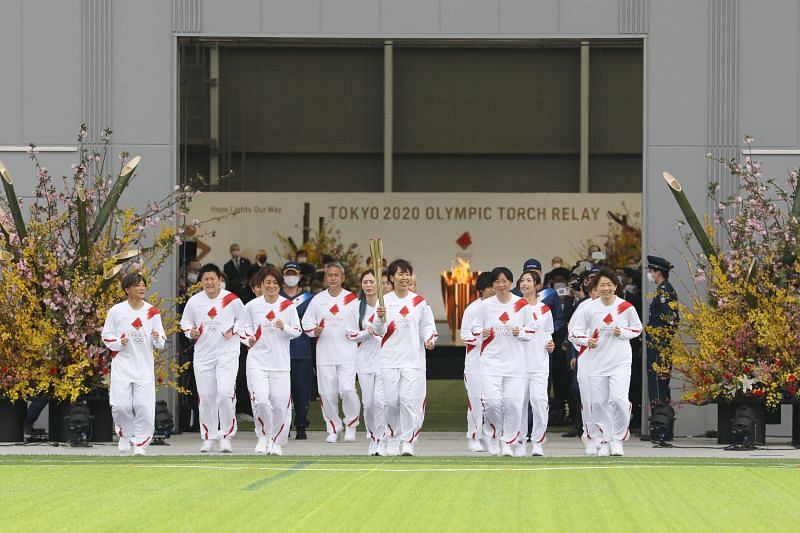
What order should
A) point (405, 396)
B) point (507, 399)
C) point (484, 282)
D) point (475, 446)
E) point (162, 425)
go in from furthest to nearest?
point (484, 282), point (162, 425), point (475, 446), point (507, 399), point (405, 396)

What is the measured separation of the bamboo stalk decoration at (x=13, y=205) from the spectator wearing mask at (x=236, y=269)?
8376mm

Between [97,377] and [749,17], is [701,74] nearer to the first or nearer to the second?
[749,17]

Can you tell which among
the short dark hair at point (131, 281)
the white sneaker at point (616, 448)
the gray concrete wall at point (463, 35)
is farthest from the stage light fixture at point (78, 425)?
the white sneaker at point (616, 448)

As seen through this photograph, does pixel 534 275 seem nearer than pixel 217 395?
No

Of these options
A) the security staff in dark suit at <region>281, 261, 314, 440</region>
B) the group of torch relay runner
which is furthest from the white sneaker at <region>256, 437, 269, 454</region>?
the security staff in dark suit at <region>281, 261, 314, 440</region>

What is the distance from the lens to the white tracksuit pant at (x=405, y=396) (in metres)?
15.6

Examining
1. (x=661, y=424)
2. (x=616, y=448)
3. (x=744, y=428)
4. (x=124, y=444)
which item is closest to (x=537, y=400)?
(x=616, y=448)

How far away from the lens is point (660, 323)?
1823 cm

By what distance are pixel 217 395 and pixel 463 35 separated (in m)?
5.90

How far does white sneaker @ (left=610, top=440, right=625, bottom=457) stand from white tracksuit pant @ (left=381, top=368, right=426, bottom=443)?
209 cm

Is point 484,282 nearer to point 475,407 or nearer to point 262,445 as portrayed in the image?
point 475,407

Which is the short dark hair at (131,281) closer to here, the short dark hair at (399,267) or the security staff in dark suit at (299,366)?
the short dark hair at (399,267)

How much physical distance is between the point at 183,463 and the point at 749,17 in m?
9.55

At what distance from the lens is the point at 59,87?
19.3 m
